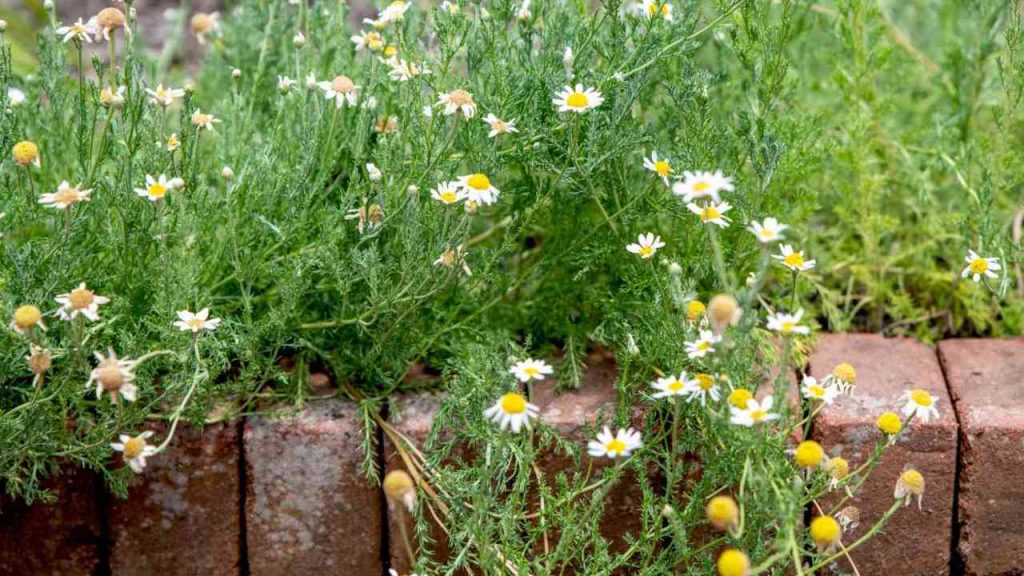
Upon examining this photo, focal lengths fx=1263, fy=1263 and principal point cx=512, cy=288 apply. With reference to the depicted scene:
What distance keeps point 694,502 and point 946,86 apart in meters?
1.71

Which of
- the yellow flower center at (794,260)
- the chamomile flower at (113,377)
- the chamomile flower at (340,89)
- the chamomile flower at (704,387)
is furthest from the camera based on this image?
the chamomile flower at (340,89)

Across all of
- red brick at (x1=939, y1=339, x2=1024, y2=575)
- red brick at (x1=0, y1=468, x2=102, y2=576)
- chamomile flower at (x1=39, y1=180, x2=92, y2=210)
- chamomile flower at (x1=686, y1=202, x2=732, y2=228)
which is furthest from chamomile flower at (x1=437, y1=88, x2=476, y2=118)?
red brick at (x1=939, y1=339, x2=1024, y2=575)

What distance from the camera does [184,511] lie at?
2.75m

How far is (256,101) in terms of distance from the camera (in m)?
3.44

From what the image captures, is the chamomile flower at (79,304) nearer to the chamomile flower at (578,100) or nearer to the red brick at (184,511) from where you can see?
the red brick at (184,511)

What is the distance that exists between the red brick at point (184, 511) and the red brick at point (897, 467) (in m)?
1.28

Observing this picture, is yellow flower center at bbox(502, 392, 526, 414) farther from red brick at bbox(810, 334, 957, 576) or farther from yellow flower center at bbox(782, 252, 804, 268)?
red brick at bbox(810, 334, 957, 576)

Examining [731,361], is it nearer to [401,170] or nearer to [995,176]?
[401,170]

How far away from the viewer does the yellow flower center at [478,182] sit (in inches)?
92.9

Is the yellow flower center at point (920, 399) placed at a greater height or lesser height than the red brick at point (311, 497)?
greater

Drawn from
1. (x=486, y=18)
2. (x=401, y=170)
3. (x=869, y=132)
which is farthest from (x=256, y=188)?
(x=869, y=132)

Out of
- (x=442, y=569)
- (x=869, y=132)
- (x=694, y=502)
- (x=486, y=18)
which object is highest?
(x=486, y=18)

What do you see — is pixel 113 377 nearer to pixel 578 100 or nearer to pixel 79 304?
pixel 79 304

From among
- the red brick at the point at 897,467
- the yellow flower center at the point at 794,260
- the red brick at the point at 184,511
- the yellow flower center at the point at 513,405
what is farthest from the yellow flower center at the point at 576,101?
the red brick at the point at 184,511
